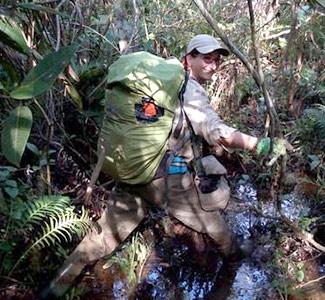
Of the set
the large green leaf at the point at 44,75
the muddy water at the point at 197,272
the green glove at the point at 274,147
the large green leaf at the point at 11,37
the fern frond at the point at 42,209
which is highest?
the large green leaf at the point at 11,37

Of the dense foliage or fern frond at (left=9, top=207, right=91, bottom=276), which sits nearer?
the dense foliage

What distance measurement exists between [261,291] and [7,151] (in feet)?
8.53

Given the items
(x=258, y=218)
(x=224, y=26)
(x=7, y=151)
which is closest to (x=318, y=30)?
(x=224, y=26)

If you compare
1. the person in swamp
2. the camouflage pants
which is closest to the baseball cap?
the person in swamp

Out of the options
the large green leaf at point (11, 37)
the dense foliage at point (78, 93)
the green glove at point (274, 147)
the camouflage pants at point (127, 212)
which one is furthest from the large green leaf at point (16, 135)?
the camouflage pants at point (127, 212)

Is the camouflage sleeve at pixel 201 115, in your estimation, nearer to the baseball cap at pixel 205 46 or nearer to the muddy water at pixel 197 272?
the baseball cap at pixel 205 46

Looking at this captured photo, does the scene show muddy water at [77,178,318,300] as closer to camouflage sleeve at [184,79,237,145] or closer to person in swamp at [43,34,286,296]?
person in swamp at [43,34,286,296]

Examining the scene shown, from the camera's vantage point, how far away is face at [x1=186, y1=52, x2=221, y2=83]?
11.3 feet

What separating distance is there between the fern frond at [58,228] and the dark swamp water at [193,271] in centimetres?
40

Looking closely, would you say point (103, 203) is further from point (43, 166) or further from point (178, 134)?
point (178, 134)

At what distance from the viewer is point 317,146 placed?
5504mm

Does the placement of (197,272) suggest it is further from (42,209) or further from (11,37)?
(11,37)

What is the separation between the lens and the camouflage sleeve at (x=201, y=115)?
3133 millimetres

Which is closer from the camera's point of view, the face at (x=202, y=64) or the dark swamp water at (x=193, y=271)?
the face at (x=202, y=64)
